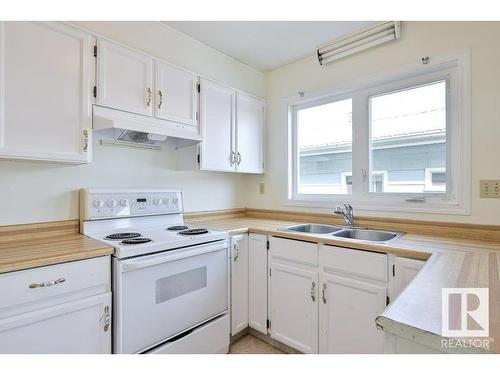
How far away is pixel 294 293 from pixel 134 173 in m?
1.46

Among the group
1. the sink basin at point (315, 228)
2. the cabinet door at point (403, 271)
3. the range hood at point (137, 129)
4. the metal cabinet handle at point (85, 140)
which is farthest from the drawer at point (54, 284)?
the cabinet door at point (403, 271)

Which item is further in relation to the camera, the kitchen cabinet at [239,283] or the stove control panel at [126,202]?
the kitchen cabinet at [239,283]

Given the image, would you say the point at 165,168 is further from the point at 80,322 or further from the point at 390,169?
the point at 390,169

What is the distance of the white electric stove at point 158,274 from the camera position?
4.53 ft

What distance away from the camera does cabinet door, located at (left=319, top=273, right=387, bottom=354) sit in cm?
150

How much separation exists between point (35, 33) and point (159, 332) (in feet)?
5.60

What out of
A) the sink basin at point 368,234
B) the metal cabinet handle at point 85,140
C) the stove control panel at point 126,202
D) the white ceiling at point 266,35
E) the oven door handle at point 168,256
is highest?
the white ceiling at point 266,35

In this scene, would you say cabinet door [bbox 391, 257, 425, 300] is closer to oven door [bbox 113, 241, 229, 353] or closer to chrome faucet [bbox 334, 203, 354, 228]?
chrome faucet [bbox 334, 203, 354, 228]

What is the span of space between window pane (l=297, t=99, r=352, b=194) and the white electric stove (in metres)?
1.15

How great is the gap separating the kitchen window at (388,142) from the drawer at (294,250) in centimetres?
68

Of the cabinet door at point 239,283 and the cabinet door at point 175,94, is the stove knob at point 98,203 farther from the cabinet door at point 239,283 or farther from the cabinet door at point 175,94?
the cabinet door at point 239,283

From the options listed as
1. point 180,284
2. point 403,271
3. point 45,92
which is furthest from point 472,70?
point 45,92

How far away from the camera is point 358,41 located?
2086 millimetres

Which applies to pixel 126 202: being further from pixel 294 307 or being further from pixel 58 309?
pixel 294 307
